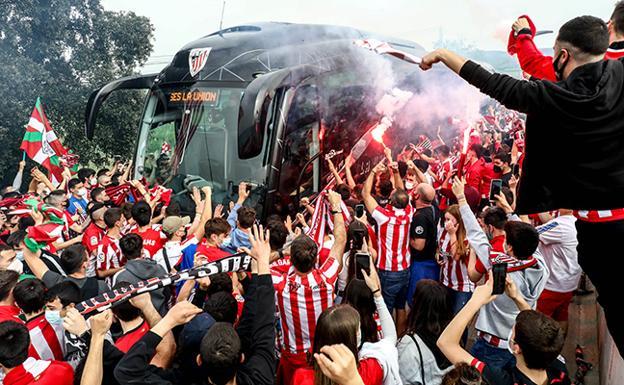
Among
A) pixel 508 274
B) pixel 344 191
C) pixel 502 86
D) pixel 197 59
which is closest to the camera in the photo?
pixel 502 86

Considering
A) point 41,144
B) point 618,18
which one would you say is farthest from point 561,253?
point 41,144

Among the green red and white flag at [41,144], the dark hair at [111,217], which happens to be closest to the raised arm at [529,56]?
the dark hair at [111,217]

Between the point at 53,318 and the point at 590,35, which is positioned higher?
the point at 590,35

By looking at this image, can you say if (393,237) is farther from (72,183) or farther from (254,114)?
(72,183)

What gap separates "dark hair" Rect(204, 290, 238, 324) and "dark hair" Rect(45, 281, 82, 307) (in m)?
1.07

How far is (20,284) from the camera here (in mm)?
3564

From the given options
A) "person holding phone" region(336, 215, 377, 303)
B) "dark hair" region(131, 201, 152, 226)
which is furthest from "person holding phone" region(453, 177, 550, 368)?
"dark hair" region(131, 201, 152, 226)

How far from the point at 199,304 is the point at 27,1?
11.2 meters

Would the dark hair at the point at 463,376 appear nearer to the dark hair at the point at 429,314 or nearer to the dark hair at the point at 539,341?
the dark hair at the point at 539,341

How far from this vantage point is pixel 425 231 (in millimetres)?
5289

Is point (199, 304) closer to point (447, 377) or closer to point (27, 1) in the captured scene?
point (447, 377)

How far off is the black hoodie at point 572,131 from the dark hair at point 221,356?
1571 millimetres

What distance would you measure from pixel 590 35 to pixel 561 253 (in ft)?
9.33

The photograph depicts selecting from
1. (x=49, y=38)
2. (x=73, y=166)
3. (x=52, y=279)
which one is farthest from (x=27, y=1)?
(x=52, y=279)
